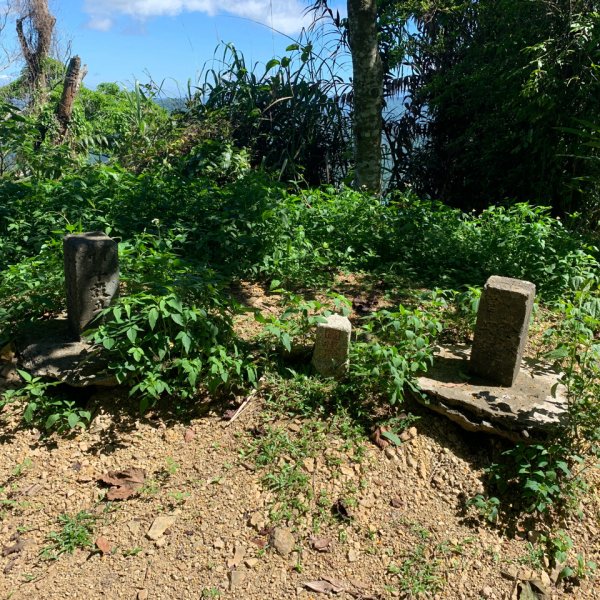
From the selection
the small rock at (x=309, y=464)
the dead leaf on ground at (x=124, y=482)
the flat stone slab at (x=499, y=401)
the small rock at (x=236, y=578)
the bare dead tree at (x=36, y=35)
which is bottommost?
the small rock at (x=236, y=578)

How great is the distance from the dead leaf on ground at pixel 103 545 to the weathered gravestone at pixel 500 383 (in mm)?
1732

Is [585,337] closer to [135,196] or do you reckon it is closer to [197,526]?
[197,526]

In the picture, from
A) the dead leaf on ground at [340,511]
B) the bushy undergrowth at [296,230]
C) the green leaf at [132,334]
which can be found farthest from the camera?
the bushy undergrowth at [296,230]

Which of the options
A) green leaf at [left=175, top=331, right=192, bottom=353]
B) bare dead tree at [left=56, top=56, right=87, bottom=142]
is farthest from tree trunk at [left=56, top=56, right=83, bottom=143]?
green leaf at [left=175, top=331, right=192, bottom=353]

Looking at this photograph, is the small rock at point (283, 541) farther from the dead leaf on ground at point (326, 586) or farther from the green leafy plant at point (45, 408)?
the green leafy plant at point (45, 408)

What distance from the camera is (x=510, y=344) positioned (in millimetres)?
3234

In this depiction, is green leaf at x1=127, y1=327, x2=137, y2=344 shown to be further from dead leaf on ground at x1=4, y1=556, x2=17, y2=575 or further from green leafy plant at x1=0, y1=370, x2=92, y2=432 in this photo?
dead leaf on ground at x1=4, y1=556, x2=17, y2=575

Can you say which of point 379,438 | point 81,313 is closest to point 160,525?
point 379,438

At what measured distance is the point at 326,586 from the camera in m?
2.56

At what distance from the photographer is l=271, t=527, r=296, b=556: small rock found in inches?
106

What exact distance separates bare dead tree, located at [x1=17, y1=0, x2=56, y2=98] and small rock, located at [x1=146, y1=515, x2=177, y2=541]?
1479cm

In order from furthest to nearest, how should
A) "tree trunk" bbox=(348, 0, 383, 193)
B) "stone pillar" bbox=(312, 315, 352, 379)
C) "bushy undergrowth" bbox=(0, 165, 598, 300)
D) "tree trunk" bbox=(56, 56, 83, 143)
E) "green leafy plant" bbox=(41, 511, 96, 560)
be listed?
"tree trunk" bbox=(56, 56, 83, 143), "tree trunk" bbox=(348, 0, 383, 193), "bushy undergrowth" bbox=(0, 165, 598, 300), "stone pillar" bbox=(312, 315, 352, 379), "green leafy plant" bbox=(41, 511, 96, 560)

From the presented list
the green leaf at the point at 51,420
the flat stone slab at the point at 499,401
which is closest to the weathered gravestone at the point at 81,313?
the green leaf at the point at 51,420

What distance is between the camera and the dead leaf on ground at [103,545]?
266 centimetres
